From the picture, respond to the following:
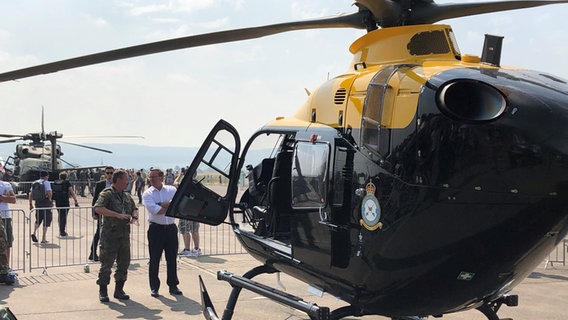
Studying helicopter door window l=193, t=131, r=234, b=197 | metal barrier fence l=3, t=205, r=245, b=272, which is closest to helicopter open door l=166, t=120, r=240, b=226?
helicopter door window l=193, t=131, r=234, b=197

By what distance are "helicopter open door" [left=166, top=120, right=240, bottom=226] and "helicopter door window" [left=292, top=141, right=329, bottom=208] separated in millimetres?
1201

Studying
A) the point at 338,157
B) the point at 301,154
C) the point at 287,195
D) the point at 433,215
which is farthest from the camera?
the point at 287,195

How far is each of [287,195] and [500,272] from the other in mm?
2266

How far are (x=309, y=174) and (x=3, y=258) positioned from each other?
18.0ft

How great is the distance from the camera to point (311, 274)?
5422 mm

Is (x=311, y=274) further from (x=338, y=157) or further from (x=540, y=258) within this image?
(x=540, y=258)

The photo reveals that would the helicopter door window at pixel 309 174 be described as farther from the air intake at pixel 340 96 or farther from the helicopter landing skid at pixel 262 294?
the helicopter landing skid at pixel 262 294

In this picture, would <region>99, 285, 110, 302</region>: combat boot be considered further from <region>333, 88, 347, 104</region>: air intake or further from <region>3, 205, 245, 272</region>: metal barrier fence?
<region>333, 88, 347, 104</region>: air intake

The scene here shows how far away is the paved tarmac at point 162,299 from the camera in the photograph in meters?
7.30

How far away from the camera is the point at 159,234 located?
27.1 ft

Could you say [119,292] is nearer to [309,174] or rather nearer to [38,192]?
[309,174]

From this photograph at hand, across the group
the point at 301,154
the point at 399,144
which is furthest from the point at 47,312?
the point at 399,144

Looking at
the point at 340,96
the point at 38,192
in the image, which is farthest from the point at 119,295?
the point at 38,192

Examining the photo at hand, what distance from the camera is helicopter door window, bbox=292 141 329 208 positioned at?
16.3 feet
